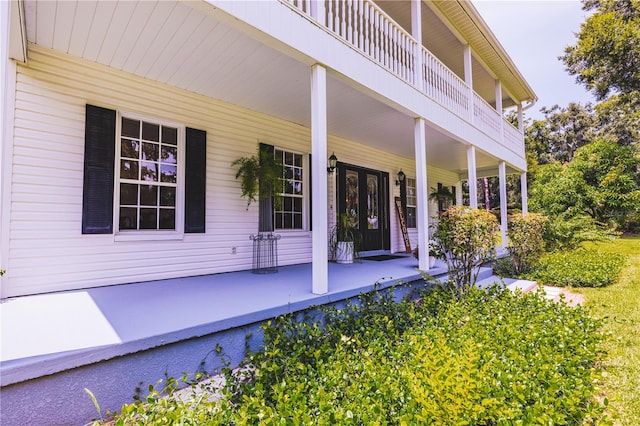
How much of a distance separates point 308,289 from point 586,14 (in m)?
20.4

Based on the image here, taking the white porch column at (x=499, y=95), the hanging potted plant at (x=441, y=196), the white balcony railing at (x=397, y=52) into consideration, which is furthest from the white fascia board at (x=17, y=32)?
the hanging potted plant at (x=441, y=196)

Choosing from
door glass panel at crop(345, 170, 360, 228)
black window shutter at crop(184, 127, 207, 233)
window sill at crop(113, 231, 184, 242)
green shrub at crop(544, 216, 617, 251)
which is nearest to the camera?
window sill at crop(113, 231, 184, 242)

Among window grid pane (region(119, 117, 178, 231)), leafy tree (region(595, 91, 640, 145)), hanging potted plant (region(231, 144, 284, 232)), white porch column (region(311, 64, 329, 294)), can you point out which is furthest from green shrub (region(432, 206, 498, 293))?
leafy tree (region(595, 91, 640, 145))

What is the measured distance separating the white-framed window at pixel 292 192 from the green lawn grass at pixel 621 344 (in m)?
4.45

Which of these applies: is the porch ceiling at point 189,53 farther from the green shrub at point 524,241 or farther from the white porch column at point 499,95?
the white porch column at point 499,95

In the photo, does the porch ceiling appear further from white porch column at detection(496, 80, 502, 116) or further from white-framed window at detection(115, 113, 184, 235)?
white porch column at detection(496, 80, 502, 116)

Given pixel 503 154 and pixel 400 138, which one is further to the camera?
pixel 503 154

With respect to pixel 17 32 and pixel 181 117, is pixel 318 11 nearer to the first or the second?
pixel 181 117

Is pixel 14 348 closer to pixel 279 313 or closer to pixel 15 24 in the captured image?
pixel 279 313

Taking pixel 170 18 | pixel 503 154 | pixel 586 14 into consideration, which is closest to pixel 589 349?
pixel 170 18

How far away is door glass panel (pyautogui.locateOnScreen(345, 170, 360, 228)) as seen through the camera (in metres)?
7.19

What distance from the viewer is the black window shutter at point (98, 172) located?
3.65 meters

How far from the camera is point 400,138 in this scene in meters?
6.91

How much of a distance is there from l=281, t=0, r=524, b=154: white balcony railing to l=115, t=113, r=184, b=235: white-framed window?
2537 mm
